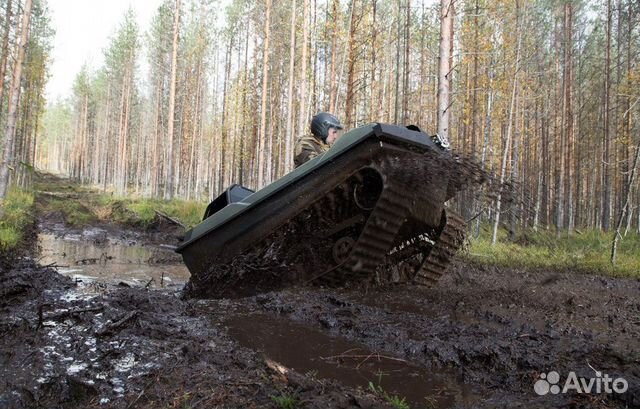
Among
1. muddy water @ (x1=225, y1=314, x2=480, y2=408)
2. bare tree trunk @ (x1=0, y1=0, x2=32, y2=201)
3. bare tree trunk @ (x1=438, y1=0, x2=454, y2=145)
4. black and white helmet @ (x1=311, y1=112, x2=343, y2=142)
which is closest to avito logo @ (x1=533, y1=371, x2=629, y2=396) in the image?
muddy water @ (x1=225, y1=314, x2=480, y2=408)

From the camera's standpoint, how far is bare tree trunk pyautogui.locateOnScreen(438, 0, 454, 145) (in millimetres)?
7211

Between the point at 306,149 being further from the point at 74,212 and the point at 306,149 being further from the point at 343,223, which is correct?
the point at 74,212

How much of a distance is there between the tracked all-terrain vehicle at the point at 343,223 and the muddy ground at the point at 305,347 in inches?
12.9

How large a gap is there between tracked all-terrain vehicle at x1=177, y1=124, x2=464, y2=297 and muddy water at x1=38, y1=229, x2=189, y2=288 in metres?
1.49

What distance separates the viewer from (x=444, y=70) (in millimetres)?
7262

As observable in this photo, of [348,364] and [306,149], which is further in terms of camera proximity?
Result: [306,149]

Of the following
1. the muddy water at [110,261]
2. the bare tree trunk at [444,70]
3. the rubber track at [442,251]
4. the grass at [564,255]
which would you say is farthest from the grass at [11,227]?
the grass at [564,255]

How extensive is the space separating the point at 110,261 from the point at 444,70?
22.1ft

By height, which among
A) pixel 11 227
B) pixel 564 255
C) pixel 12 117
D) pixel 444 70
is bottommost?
pixel 564 255

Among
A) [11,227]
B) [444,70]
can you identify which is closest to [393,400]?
[444,70]

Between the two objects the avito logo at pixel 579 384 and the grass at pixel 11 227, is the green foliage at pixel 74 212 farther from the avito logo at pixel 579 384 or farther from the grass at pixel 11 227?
the avito logo at pixel 579 384

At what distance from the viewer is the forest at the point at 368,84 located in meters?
14.0

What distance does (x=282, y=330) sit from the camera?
363 centimetres

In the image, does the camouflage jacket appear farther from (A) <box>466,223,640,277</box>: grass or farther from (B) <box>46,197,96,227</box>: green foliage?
(B) <box>46,197,96,227</box>: green foliage
